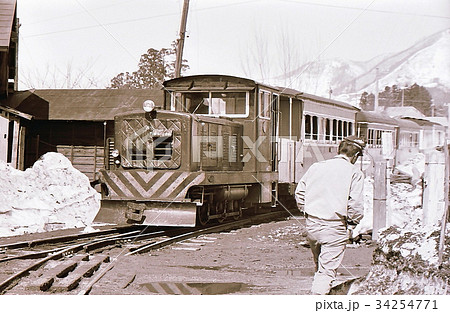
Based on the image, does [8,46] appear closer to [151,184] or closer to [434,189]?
[151,184]

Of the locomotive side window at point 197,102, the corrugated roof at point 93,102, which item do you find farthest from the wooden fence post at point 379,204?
the corrugated roof at point 93,102

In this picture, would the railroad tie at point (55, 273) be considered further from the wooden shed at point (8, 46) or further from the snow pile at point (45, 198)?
the wooden shed at point (8, 46)

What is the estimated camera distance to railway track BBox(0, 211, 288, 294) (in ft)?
20.1

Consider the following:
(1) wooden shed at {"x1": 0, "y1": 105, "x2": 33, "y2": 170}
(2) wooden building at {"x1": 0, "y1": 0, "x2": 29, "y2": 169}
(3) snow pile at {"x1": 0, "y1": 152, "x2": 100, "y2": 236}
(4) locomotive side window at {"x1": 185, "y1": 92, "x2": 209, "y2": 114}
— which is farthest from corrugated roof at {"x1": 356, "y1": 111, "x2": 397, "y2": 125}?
(1) wooden shed at {"x1": 0, "y1": 105, "x2": 33, "y2": 170}

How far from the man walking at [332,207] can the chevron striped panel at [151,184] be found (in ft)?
15.1

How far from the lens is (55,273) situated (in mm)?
6605

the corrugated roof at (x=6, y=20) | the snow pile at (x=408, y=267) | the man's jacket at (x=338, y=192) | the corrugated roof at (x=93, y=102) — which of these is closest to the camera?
the man's jacket at (x=338, y=192)

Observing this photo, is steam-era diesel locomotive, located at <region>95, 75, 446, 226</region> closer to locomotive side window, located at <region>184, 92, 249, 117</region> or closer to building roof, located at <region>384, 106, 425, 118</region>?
locomotive side window, located at <region>184, 92, 249, 117</region>

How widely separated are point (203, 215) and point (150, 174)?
54.2 inches

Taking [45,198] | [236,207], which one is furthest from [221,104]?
[45,198]

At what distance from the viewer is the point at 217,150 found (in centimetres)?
1055

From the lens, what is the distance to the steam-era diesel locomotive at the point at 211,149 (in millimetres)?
9797
